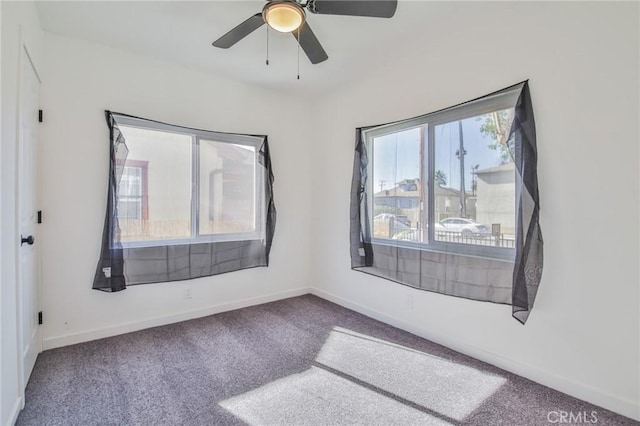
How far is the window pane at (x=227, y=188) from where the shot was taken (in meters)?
3.35

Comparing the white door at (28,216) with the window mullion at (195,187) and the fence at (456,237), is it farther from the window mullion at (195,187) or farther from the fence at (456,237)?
the fence at (456,237)

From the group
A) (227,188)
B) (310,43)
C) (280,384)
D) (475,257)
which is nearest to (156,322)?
(227,188)

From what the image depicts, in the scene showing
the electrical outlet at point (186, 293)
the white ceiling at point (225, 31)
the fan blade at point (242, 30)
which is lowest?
the electrical outlet at point (186, 293)

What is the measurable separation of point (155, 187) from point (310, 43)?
201cm

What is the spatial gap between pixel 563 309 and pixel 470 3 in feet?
7.31

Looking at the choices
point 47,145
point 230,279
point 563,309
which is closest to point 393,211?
point 563,309

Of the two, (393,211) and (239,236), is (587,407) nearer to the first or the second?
(393,211)

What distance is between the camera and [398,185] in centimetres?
305

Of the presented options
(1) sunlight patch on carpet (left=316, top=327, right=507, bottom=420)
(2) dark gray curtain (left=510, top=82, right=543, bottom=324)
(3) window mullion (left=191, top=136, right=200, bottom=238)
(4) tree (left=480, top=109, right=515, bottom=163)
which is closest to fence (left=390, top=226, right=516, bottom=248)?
(2) dark gray curtain (left=510, top=82, right=543, bottom=324)

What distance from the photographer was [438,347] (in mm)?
2623

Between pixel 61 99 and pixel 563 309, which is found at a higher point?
pixel 61 99

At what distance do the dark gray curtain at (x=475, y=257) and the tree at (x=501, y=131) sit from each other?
3.4 inches

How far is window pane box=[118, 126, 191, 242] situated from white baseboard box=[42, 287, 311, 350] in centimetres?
82

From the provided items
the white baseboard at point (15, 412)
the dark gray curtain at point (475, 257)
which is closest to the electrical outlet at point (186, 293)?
the white baseboard at point (15, 412)
